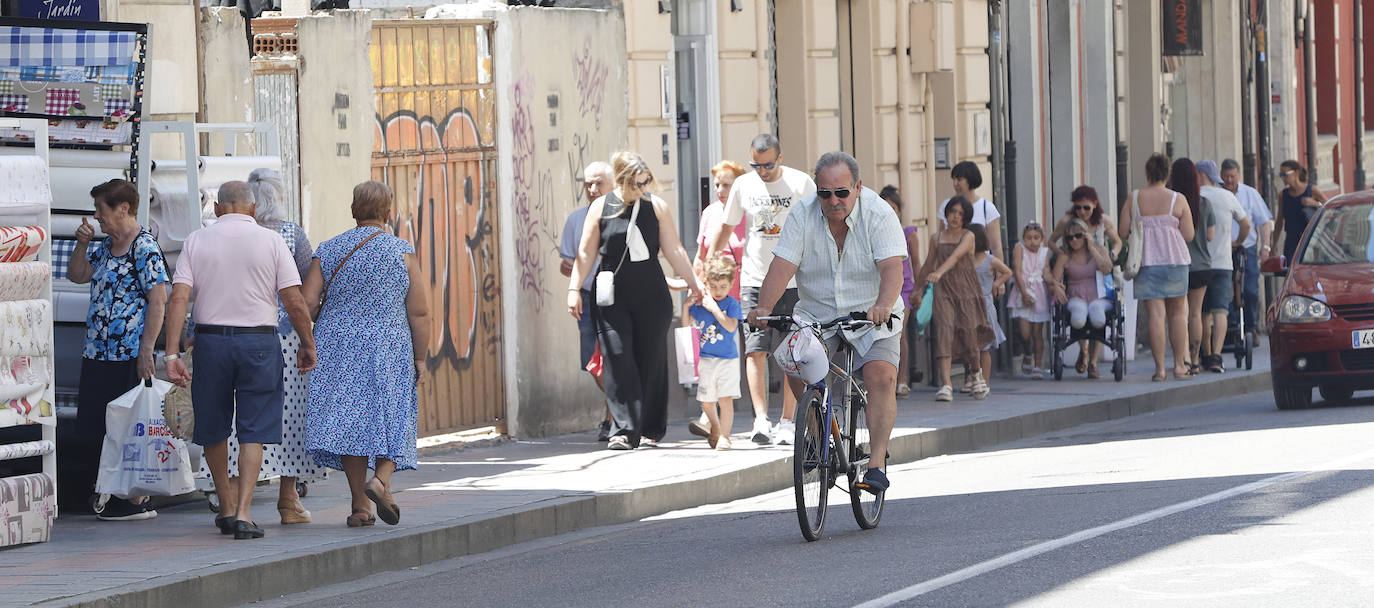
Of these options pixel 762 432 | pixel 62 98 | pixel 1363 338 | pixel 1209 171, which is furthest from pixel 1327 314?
pixel 62 98

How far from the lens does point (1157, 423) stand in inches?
669

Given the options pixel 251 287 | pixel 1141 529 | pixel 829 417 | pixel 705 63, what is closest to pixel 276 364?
pixel 251 287

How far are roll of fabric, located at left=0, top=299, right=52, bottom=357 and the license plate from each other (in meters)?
9.36

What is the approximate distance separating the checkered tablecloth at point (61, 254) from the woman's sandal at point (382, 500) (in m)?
2.26

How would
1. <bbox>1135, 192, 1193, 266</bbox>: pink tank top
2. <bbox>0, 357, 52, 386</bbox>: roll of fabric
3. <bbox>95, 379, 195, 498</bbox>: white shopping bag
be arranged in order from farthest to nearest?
<bbox>1135, 192, 1193, 266</bbox>: pink tank top
<bbox>95, 379, 195, 498</bbox>: white shopping bag
<bbox>0, 357, 52, 386</bbox>: roll of fabric

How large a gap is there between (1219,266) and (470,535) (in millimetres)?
10743

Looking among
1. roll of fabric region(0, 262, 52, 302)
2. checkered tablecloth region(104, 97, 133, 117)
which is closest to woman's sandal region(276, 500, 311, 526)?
roll of fabric region(0, 262, 52, 302)

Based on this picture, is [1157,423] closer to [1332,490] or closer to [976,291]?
[976,291]

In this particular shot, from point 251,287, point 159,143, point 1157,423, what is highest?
point 159,143

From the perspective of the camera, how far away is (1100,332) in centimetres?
1938

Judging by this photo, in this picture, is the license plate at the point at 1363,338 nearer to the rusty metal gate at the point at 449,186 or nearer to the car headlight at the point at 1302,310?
the car headlight at the point at 1302,310

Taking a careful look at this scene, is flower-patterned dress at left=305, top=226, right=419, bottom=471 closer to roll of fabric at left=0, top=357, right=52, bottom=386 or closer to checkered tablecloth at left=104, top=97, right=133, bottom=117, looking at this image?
roll of fabric at left=0, top=357, right=52, bottom=386

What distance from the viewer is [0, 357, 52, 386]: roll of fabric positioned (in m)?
10.2

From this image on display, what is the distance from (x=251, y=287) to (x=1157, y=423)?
28.9 feet
